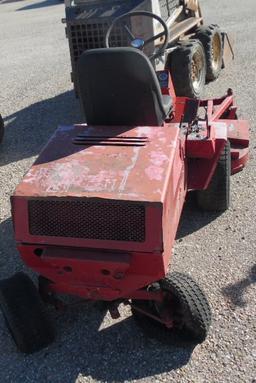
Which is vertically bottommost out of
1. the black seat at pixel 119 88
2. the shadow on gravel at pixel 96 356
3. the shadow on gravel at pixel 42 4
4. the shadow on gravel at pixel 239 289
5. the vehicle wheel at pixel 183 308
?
the shadow on gravel at pixel 42 4

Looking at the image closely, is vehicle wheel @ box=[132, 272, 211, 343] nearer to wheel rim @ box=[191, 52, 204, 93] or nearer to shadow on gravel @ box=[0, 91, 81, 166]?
shadow on gravel @ box=[0, 91, 81, 166]

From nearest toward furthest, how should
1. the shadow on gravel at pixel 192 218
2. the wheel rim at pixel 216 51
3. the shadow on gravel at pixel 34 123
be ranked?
1. the shadow on gravel at pixel 192 218
2. the shadow on gravel at pixel 34 123
3. the wheel rim at pixel 216 51

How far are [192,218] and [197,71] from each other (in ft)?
11.0

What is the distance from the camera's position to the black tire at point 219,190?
4383 millimetres

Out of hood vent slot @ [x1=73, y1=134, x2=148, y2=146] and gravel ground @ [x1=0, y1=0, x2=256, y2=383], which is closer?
gravel ground @ [x1=0, y1=0, x2=256, y2=383]

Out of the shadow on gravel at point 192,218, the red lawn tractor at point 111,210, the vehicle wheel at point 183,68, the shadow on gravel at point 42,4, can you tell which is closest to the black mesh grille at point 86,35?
the vehicle wheel at point 183,68

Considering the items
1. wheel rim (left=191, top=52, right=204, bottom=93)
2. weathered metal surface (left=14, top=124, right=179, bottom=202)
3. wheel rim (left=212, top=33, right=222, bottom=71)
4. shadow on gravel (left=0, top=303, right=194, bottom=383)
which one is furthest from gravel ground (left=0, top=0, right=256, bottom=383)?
wheel rim (left=212, top=33, right=222, bottom=71)

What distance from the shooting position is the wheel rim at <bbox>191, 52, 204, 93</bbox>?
7.28 metres

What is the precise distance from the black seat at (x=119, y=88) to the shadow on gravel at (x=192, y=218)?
43.8 inches

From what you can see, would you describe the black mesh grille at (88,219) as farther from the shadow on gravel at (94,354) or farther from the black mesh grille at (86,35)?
the black mesh grille at (86,35)

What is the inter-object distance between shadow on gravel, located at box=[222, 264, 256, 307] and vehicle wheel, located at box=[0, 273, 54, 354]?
3.95 ft

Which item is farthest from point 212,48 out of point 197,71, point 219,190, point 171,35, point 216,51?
point 219,190

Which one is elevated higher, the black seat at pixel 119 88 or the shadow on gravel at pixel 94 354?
the black seat at pixel 119 88

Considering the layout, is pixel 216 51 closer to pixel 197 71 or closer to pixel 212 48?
pixel 212 48
